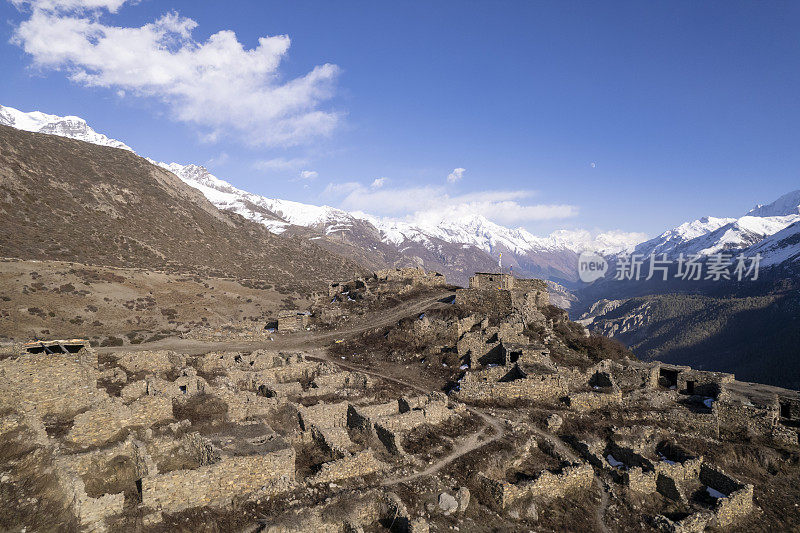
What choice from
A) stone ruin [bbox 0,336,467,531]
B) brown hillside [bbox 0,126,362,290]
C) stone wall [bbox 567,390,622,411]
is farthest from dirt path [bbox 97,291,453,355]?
brown hillside [bbox 0,126,362,290]

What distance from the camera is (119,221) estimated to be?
80.4 metres

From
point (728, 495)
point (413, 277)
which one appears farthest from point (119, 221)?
point (728, 495)

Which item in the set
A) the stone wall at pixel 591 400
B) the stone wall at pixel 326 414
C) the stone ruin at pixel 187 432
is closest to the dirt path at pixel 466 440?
the stone ruin at pixel 187 432

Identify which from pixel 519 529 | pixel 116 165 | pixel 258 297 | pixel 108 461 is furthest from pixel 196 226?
pixel 519 529

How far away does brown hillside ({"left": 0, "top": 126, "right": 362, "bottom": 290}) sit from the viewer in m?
65.2

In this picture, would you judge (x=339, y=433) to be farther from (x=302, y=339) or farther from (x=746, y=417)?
(x=746, y=417)

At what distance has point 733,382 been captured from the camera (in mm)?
38594

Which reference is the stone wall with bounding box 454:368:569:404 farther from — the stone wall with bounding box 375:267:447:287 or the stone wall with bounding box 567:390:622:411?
the stone wall with bounding box 375:267:447:287

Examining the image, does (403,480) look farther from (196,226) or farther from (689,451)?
(196,226)

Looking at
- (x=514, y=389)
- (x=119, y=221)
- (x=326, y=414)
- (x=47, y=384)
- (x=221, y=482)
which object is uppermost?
(x=119, y=221)

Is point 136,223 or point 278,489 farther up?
point 136,223

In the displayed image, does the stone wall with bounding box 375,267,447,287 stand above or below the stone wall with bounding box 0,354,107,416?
Result: above

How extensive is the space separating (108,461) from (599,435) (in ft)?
79.3

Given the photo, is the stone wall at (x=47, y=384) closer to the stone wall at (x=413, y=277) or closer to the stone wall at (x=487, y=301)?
the stone wall at (x=487, y=301)
